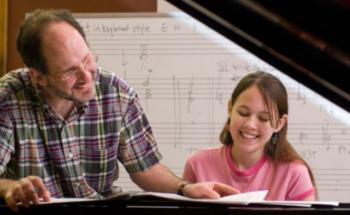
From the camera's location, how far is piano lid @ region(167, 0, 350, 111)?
0.50m

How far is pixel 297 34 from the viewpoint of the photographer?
0.57m

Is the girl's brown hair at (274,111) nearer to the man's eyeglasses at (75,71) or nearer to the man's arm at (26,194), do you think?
the man's eyeglasses at (75,71)

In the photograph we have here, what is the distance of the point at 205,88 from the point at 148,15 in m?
0.38

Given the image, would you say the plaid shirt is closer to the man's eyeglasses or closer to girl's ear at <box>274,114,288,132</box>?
the man's eyeglasses

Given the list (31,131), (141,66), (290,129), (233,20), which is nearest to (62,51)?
(31,131)

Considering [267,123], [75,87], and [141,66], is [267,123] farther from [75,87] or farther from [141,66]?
[141,66]

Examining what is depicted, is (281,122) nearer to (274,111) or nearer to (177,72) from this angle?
(274,111)

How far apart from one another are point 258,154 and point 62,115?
56 cm

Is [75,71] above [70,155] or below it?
above

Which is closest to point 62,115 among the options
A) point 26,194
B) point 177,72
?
point 26,194

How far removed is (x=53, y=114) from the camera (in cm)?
152

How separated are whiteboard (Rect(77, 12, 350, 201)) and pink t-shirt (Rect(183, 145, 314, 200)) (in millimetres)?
786

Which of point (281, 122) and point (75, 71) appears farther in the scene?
point (281, 122)

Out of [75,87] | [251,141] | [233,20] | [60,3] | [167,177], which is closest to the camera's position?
[233,20]
